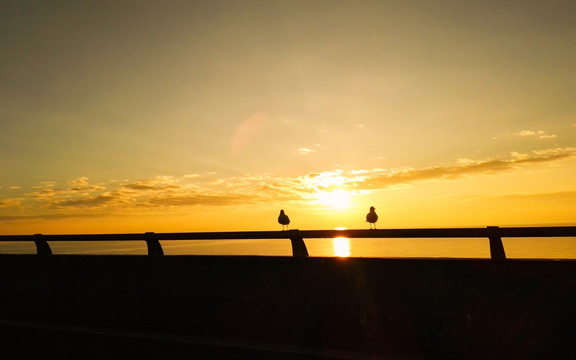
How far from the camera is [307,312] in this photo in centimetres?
599

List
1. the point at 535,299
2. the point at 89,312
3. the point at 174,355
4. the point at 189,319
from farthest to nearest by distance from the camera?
the point at 89,312 → the point at 189,319 → the point at 174,355 → the point at 535,299

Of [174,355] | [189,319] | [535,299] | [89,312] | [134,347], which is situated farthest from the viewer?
[89,312]

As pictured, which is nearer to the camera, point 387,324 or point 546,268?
point 546,268

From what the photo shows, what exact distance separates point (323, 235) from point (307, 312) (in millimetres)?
1155

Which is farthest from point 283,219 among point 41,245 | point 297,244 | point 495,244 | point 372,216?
point 495,244

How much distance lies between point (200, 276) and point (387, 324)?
2.89m

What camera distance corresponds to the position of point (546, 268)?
16.3 feet

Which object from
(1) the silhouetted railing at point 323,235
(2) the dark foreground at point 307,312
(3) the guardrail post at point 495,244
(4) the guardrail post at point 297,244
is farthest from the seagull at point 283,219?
(3) the guardrail post at point 495,244

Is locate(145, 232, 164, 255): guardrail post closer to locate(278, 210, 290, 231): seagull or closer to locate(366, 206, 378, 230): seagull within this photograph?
locate(278, 210, 290, 231): seagull

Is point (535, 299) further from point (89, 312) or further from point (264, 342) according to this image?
point (89, 312)

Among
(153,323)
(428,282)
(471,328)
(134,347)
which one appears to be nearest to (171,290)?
(153,323)

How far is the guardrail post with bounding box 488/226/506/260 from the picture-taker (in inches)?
211

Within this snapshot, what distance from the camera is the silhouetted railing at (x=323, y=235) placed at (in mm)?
5359

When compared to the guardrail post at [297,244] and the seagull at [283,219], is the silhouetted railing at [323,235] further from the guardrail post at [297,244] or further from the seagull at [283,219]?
the seagull at [283,219]
